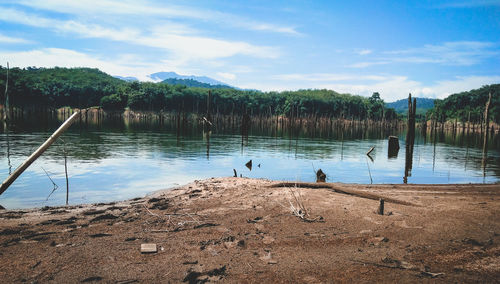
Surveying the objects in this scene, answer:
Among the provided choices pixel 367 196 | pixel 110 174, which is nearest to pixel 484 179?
pixel 367 196

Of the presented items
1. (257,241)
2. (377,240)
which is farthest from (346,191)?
(257,241)

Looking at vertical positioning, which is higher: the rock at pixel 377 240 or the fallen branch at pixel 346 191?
the fallen branch at pixel 346 191

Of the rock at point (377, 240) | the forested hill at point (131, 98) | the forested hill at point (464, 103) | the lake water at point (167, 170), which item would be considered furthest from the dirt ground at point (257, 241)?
the forested hill at point (464, 103)

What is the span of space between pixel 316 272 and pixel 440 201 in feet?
25.0

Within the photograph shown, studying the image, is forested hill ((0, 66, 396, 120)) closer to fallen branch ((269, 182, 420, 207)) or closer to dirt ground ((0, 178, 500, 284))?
fallen branch ((269, 182, 420, 207))

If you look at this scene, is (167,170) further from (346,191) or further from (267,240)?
(267,240)

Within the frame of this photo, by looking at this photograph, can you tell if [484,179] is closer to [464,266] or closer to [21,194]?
[464,266]

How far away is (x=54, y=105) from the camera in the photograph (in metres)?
117

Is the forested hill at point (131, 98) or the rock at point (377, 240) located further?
the forested hill at point (131, 98)

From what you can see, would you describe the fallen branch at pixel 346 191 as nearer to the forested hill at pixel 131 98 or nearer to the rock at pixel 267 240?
the rock at pixel 267 240

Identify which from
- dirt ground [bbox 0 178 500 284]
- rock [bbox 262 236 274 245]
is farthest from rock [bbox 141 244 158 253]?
rock [bbox 262 236 274 245]

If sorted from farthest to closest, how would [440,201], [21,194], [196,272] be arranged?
1. [21,194]
2. [440,201]
3. [196,272]

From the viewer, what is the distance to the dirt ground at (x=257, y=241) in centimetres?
551

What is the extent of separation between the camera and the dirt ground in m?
5.51
